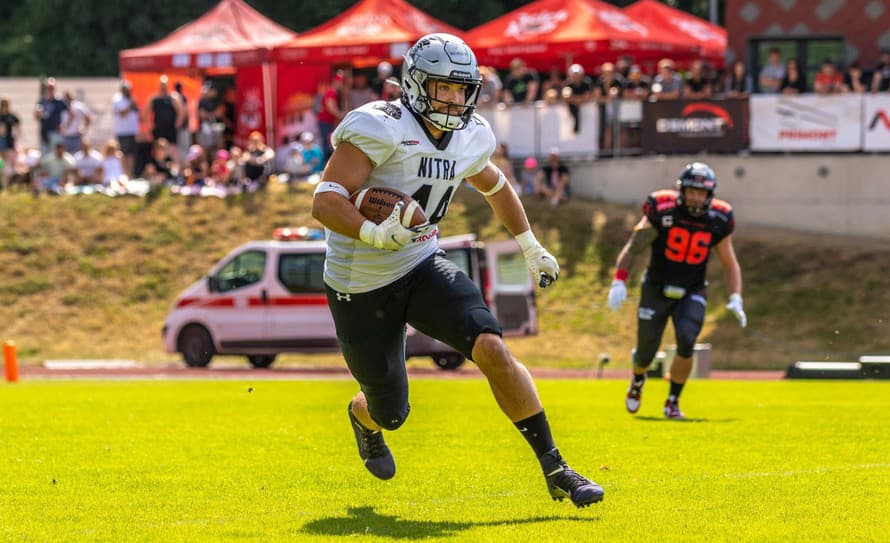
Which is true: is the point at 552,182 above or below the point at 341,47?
below

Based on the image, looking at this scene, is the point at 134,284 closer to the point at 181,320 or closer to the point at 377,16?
the point at 181,320

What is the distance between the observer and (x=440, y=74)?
7188 millimetres

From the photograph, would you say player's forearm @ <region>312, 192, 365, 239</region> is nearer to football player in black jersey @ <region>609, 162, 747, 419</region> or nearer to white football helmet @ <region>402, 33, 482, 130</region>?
white football helmet @ <region>402, 33, 482, 130</region>

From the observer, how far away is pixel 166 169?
97.9 ft

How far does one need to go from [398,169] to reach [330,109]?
20.5 m

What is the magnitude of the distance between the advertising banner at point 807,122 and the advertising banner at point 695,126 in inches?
10.2

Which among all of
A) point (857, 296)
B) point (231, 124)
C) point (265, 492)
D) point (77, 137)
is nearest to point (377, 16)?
point (231, 124)

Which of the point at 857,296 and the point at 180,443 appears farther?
the point at 857,296

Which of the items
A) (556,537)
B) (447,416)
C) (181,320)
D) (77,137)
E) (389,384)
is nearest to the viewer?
(556,537)

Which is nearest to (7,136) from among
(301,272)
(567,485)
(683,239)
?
(301,272)

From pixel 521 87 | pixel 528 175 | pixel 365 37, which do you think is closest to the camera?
pixel 521 87

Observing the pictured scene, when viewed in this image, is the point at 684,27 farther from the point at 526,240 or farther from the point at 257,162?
the point at 526,240

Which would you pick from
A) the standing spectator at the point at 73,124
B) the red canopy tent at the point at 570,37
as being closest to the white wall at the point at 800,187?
the red canopy tent at the point at 570,37

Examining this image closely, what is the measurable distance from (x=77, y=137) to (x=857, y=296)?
48.6 ft
